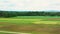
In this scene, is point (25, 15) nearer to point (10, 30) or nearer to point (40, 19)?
point (40, 19)

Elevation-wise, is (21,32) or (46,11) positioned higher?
(46,11)

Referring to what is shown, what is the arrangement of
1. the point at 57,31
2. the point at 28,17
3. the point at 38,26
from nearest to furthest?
the point at 57,31 < the point at 38,26 < the point at 28,17

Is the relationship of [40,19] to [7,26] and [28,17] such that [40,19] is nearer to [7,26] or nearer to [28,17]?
[28,17]

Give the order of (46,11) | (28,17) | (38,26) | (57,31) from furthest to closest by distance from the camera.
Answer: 1. (28,17)
2. (46,11)
3. (38,26)
4. (57,31)

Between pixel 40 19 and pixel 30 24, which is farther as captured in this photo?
pixel 40 19

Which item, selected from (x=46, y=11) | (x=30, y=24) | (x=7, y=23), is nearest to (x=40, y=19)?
(x=46, y=11)

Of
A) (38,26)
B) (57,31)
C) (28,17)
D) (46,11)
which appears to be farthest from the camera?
(28,17)

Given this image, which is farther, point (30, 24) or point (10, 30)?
point (30, 24)
